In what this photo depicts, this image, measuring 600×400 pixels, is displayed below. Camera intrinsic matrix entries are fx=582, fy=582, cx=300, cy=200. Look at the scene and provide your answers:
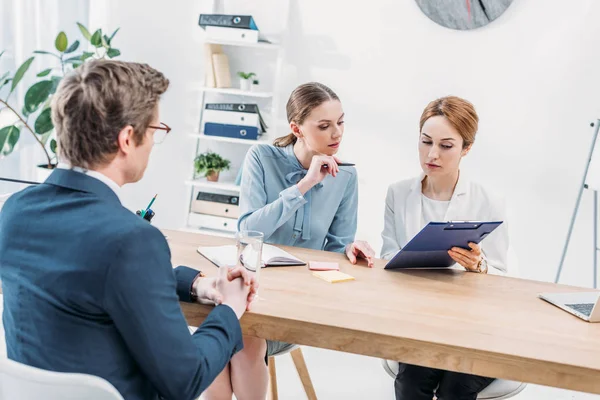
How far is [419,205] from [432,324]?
32.6 inches

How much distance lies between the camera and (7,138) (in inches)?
101

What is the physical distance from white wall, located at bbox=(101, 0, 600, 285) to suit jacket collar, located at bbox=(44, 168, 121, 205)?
249 centimetres

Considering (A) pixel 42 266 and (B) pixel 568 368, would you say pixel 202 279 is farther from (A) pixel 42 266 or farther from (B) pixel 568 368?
(B) pixel 568 368

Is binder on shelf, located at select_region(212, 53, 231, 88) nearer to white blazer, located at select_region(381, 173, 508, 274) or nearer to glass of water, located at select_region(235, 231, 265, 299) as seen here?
white blazer, located at select_region(381, 173, 508, 274)

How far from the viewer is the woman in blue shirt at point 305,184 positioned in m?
1.89

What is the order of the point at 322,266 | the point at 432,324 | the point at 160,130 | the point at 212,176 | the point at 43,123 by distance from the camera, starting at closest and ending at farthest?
the point at 160,130, the point at 432,324, the point at 322,266, the point at 43,123, the point at 212,176

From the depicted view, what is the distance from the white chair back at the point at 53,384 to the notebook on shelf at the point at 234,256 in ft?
2.31

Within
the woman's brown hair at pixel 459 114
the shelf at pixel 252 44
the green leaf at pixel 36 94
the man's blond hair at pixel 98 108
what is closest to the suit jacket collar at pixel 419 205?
the woman's brown hair at pixel 459 114

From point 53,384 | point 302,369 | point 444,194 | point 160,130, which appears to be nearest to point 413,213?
point 444,194

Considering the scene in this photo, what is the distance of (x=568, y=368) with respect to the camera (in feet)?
3.73

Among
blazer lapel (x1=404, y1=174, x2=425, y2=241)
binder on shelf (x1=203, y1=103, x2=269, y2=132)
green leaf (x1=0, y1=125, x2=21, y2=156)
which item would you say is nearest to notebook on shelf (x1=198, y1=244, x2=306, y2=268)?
blazer lapel (x1=404, y1=174, x2=425, y2=241)

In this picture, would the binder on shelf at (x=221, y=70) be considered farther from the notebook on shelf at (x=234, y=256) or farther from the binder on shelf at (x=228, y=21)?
the notebook on shelf at (x=234, y=256)

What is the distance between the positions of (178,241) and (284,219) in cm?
35

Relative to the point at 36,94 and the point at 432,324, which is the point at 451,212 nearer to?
the point at 432,324
